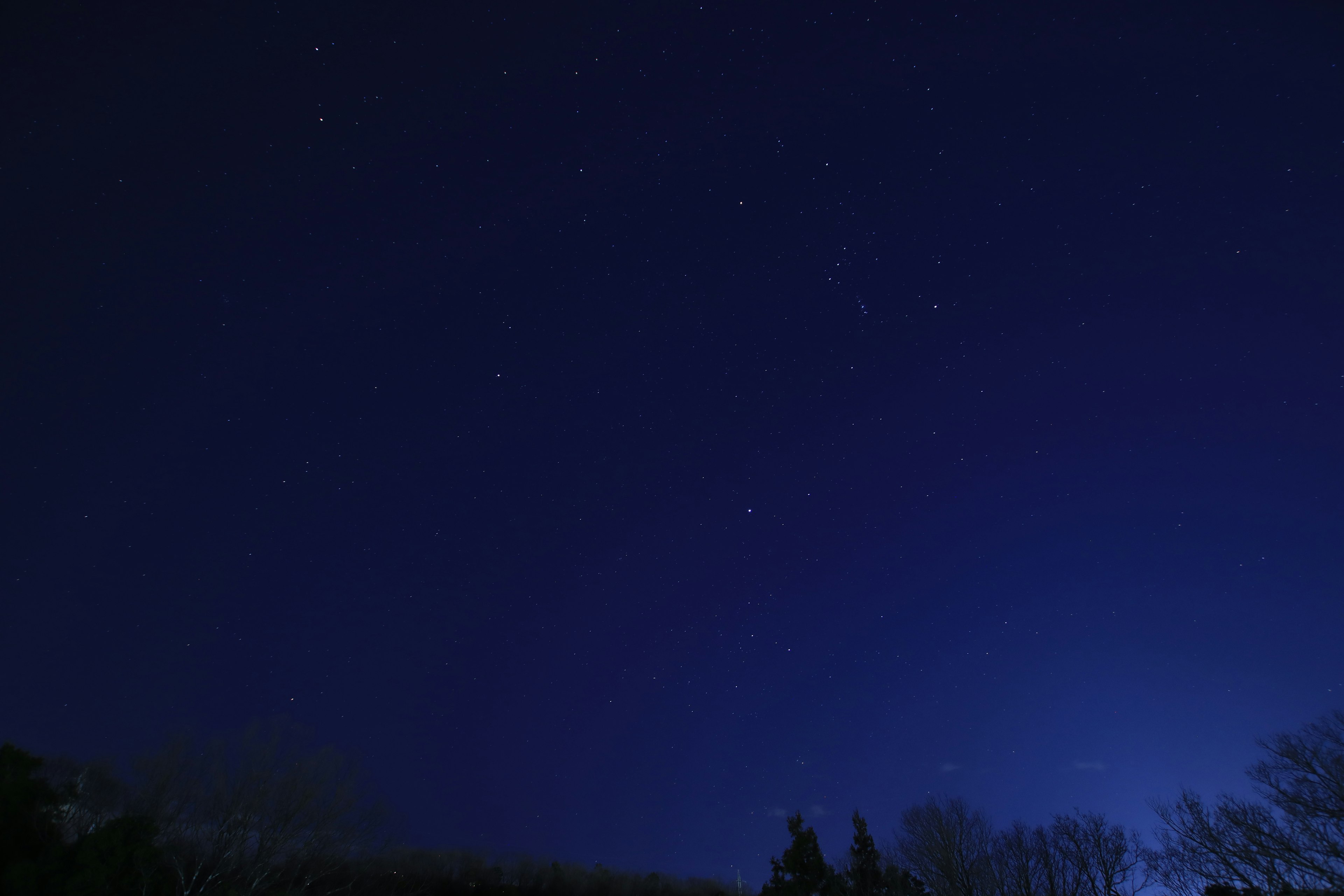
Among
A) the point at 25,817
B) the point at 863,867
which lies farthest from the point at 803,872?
the point at 25,817

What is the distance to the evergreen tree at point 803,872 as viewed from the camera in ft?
110

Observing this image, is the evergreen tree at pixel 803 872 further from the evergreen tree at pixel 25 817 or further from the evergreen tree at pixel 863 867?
the evergreen tree at pixel 25 817

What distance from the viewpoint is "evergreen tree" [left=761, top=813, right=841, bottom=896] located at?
110 feet

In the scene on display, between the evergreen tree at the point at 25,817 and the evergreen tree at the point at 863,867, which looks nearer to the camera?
the evergreen tree at the point at 25,817

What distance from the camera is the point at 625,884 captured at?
6016cm

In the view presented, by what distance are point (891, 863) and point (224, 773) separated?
36636mm

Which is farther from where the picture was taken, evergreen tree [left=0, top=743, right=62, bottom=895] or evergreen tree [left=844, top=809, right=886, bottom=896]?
evergreen tree [left=844, top=809, right=886, bottom=896]

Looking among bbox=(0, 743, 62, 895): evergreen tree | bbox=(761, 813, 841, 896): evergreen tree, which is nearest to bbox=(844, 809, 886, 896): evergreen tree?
bbox=(761, 813, 841, 896): evergreen tree

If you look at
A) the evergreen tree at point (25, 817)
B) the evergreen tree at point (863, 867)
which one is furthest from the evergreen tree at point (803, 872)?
the evergreen tree at point (25, 817)

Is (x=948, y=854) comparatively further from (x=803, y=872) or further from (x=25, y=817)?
(x=25, y=817)

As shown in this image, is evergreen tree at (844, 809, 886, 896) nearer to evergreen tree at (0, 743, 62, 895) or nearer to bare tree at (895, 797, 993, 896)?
bare tree at (895, 797, 993, 896)

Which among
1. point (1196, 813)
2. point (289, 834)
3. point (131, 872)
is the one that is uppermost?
point (1196, 813)

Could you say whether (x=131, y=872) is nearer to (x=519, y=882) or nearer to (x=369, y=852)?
(x=369, y=852)

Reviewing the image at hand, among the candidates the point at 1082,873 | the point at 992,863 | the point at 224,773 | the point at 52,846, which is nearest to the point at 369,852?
the point at 224,773
